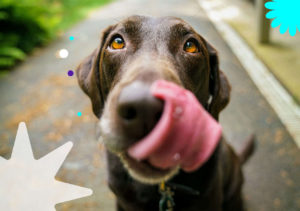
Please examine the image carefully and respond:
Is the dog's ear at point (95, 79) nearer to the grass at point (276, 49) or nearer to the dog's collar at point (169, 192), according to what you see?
the dog's collar at point (169, 192)

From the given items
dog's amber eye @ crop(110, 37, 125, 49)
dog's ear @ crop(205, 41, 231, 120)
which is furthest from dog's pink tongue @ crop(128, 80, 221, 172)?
dog's ear @ crop(205, 41, 231, 120)

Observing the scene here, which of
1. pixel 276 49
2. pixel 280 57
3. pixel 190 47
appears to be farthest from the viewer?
pixel 276 49

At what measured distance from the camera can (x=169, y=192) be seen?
73.5 inches

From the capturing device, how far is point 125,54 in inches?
64.4

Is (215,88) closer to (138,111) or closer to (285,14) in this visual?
(285,14)

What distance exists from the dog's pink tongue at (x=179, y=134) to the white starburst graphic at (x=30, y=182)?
544 mm

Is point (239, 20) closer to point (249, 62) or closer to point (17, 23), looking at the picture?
point (249, 62)

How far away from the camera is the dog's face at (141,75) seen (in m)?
0.95

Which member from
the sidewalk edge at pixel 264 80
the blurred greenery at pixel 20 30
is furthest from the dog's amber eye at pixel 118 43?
the blurred greenery at pixel 20 30

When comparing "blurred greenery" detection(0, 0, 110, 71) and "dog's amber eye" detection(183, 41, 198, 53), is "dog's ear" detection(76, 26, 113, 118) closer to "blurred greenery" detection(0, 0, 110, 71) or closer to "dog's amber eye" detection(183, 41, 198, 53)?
"dog's amber eye" detection(183, 41, 198, 53)

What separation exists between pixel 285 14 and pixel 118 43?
972mm

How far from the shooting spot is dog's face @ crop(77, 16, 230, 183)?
949mm

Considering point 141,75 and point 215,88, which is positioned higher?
point 141,75

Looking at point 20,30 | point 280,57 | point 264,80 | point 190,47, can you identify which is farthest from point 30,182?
point 20,30
